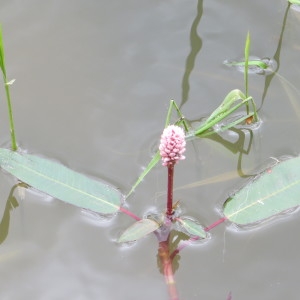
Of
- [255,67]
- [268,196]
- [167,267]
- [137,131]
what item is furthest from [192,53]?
[167,267]

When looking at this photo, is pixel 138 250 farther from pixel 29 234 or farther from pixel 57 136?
pixel 57 136

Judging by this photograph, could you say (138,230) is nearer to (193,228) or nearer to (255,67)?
(193,228)

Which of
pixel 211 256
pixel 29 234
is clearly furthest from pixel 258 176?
pixel 29 234

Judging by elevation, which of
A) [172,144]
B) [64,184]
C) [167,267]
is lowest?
[167,267]

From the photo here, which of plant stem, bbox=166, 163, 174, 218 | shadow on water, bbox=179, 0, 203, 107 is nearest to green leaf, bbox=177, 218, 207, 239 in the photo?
plant stem, bbox=166, 163, 174, 218

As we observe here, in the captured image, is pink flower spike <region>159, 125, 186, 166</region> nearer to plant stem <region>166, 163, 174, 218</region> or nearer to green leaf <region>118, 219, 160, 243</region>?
plant stem <region>166, 163, 174, 218</region>

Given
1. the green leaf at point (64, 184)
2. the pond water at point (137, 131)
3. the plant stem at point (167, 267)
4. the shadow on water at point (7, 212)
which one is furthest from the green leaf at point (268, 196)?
the shadow on water at point (7, 212)
